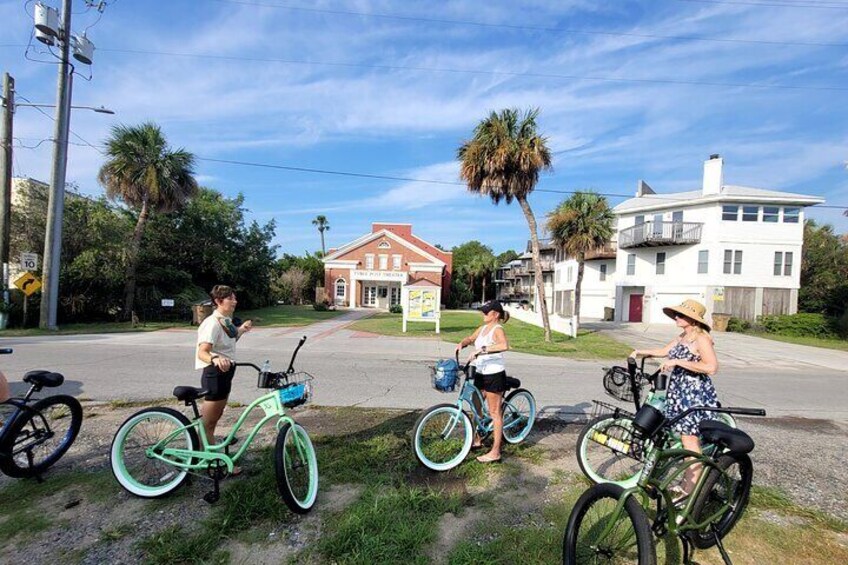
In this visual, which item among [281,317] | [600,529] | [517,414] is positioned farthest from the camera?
[281,317]

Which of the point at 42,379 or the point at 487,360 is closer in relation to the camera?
the point at 42,379

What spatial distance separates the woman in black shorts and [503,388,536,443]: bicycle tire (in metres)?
2.83

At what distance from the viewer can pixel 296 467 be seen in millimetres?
3414

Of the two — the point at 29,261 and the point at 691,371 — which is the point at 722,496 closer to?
the point at 691,371

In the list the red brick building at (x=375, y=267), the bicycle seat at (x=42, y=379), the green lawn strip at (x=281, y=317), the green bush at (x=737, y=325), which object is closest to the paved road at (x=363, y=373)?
the bicycle seat at (x=42, y=379)

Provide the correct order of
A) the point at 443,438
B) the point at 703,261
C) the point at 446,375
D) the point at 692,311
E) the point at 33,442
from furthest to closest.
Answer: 1. the point at 703,261
2. the point at 443,438
3. the point at 446,375
4. the point at 33,442
5. the point at 692,311

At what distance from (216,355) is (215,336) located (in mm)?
166

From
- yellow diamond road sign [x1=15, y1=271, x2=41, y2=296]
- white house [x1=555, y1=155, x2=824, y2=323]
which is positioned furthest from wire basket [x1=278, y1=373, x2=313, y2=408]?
white house [x1=555, y1=155, x2=824, y2=323]

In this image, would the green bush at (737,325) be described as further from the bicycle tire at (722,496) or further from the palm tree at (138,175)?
the palm tree at (138,175)

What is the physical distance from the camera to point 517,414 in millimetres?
4902

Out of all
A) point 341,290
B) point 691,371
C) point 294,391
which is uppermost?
point 691,371

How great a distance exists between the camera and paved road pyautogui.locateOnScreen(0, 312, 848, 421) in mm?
7148

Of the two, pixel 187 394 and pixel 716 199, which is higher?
pixel 716 199

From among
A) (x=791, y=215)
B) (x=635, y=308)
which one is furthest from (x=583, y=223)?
(x=791, y=215)
